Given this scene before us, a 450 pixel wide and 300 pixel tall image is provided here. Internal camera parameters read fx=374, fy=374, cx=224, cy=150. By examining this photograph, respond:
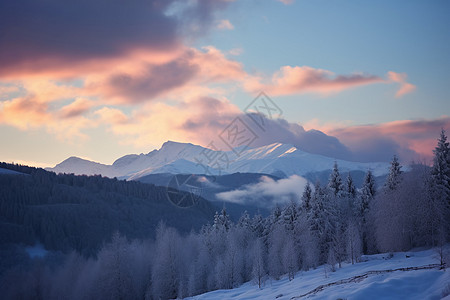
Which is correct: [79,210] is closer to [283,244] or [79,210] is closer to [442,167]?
[283,244]

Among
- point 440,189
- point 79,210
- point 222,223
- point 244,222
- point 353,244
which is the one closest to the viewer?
point 440,189

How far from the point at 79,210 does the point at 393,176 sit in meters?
104

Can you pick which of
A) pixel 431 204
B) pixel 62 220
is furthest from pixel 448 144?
pixel 62 220

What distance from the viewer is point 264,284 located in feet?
176

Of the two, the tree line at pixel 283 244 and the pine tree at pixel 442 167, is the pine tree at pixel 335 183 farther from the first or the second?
the pine tree at pixel 442 167

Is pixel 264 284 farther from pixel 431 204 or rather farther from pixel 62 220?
pixel 62 220

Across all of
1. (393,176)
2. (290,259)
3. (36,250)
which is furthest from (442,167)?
(36,250)

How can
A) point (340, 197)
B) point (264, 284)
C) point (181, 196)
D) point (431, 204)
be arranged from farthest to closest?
point (181, 196) → point (340, 197) → point (264, 284) → point (431, 204)

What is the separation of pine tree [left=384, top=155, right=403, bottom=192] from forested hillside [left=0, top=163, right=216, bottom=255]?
3467 inches

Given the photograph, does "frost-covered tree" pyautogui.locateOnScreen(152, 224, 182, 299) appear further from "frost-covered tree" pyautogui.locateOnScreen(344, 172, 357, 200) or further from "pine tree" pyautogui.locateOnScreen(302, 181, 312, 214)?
"frost-covered tree" pyautogui.locateOnScreen(344, 172, 357, 200)

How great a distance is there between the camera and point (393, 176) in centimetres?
5534

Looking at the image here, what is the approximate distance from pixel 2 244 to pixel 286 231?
75.1m

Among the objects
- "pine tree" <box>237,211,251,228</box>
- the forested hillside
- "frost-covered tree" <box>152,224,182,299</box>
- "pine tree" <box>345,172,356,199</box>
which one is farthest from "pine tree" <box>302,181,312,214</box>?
the forested hillside

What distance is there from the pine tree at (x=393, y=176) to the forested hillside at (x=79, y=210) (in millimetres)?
88064
